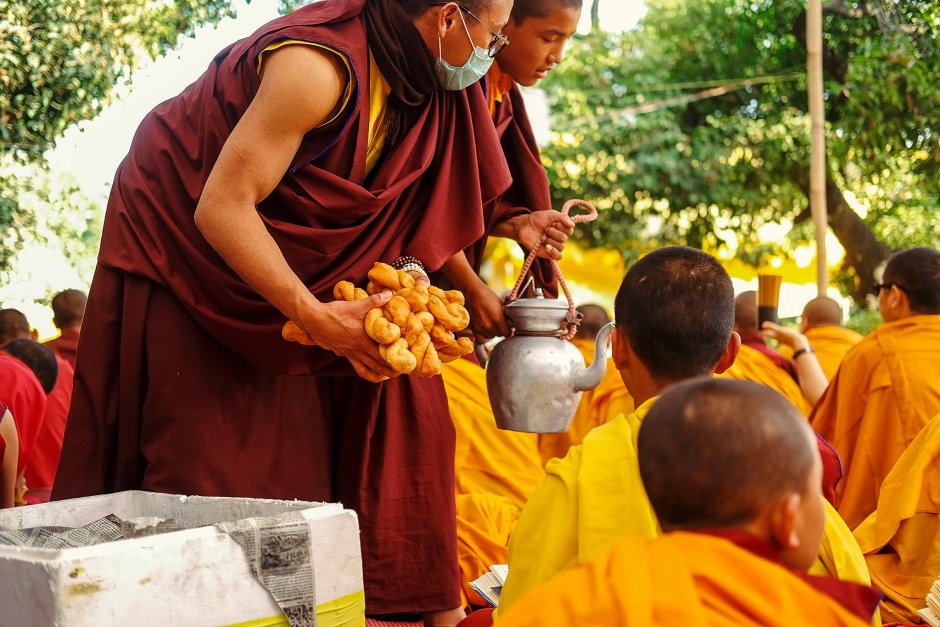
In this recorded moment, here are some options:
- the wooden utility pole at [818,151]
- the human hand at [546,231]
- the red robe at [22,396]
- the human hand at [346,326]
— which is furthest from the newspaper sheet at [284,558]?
the wooden utility pole at [818,151]

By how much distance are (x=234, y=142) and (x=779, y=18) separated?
9.76 m

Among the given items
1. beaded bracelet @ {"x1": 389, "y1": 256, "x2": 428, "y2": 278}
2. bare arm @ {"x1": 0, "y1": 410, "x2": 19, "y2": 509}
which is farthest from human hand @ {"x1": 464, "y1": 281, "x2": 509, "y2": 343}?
bare arm @ {"x1": 0, "y1": 410, "x2": 19, "y2": 509}

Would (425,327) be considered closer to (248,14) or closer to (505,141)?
(505,141)

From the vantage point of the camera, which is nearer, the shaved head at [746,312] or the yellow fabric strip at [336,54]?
the yellow fabric strip at [336,54]

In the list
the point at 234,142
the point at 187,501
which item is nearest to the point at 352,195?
the point at 234,142

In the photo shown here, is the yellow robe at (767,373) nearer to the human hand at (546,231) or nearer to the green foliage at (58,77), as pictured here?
the human hand at (546,231)

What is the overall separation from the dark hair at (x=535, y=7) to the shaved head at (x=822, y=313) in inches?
181

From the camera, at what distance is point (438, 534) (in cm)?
299

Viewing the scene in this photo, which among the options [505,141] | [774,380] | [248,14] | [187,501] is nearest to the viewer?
[187,501]

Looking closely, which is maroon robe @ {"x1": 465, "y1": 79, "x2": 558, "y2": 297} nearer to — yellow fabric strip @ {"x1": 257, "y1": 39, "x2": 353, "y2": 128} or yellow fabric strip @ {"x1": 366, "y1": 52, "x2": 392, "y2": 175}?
yellow fabric strip @ {"x1": 366, "y1": 52, "x2": 392, "y2": 175}

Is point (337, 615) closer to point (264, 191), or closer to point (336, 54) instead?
point (264, 191)

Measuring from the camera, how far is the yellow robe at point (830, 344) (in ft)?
22.1

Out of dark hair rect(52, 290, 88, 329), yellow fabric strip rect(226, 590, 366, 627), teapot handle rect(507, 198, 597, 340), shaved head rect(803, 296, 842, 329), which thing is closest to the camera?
yellow fabric strip rect(226, 590, 366, 627)

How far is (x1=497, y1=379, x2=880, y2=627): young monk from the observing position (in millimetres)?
1285
